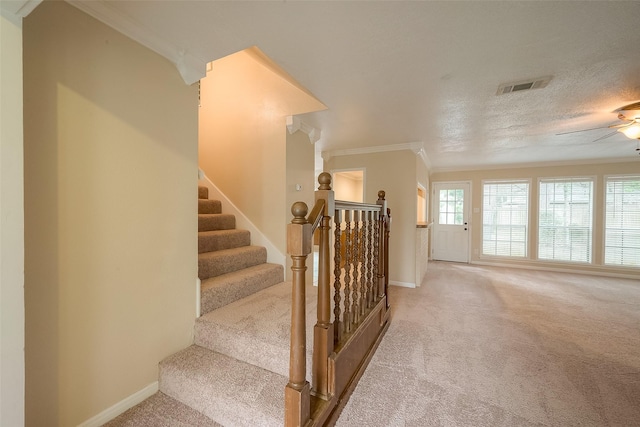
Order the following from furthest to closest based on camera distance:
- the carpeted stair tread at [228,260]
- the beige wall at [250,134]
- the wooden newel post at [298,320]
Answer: the beige wall at [250,134] < the carpeted stair tread at [228,260] < the wooden newel post at [298,320]

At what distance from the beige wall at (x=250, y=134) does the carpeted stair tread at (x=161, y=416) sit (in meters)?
1.64

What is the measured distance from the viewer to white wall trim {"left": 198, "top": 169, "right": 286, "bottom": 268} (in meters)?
2.96

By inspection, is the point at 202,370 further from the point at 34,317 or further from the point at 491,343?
the point at 491,343

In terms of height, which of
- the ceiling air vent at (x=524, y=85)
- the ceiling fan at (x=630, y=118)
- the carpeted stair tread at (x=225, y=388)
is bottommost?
the carpeted stair tread at (x=225, y=388)

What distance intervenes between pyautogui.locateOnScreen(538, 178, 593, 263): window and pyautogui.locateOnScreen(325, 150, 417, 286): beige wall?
379cm

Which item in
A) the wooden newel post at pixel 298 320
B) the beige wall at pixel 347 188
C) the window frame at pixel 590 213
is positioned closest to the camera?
the wooden newel post at pixel 298 320

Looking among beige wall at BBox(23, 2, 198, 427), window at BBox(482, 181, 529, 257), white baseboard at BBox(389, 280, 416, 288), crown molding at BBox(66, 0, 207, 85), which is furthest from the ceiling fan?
beige wall at BBox(23, 2, 198, 427)

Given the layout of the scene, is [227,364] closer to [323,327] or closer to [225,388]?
[225,388]

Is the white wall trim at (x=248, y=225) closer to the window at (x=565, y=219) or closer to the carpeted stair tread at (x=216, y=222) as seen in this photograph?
the carpeted stair tread at (x=216, y=222)

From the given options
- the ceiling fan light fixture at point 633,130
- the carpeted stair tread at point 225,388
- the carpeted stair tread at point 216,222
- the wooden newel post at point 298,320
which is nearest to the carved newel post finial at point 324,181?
the wooden newel post at point 298,320

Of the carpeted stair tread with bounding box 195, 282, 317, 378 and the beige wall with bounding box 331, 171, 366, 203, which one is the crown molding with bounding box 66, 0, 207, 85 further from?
the beige wall with bounding box 331, 171, 366, 203

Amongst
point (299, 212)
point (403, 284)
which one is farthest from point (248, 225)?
point (403, 284)

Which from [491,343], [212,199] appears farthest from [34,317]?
[491,343]

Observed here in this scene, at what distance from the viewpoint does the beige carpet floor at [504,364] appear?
5.23ft
